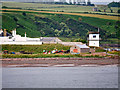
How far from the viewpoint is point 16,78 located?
2588 centimetres

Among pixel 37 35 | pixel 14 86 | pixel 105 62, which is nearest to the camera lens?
pixel 14 86

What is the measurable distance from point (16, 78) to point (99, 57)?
1137 cm

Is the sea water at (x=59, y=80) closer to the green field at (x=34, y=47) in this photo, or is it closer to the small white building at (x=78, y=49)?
the green field at (x=34, y=47)

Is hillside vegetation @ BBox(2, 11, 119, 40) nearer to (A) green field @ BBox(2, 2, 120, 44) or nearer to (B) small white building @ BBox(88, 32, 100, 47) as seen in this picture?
(A) green field @ BBox(2, 2, 120, 44)

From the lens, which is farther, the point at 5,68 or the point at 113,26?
the point at 113,26

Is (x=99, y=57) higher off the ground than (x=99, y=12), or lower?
lower

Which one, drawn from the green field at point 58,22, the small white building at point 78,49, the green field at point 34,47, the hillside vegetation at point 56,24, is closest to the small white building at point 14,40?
the green field at point 34,47

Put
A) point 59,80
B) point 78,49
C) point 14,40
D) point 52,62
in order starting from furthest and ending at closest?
point 14,40, point 78,49, point 52,62, point 59,80

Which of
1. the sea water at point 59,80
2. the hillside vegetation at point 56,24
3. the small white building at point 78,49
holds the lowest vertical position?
the sea water at point 59,80

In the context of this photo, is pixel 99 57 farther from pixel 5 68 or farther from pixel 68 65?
pixel 5 68

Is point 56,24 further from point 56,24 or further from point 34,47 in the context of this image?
point 34,47

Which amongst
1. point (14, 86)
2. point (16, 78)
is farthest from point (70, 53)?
point (14, 86)

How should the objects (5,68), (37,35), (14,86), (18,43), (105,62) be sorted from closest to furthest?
(14,86)
(5,68)
(105,62)
(18,43)
(37,35)

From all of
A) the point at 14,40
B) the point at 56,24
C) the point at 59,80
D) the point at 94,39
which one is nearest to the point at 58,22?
the point at 56,24
